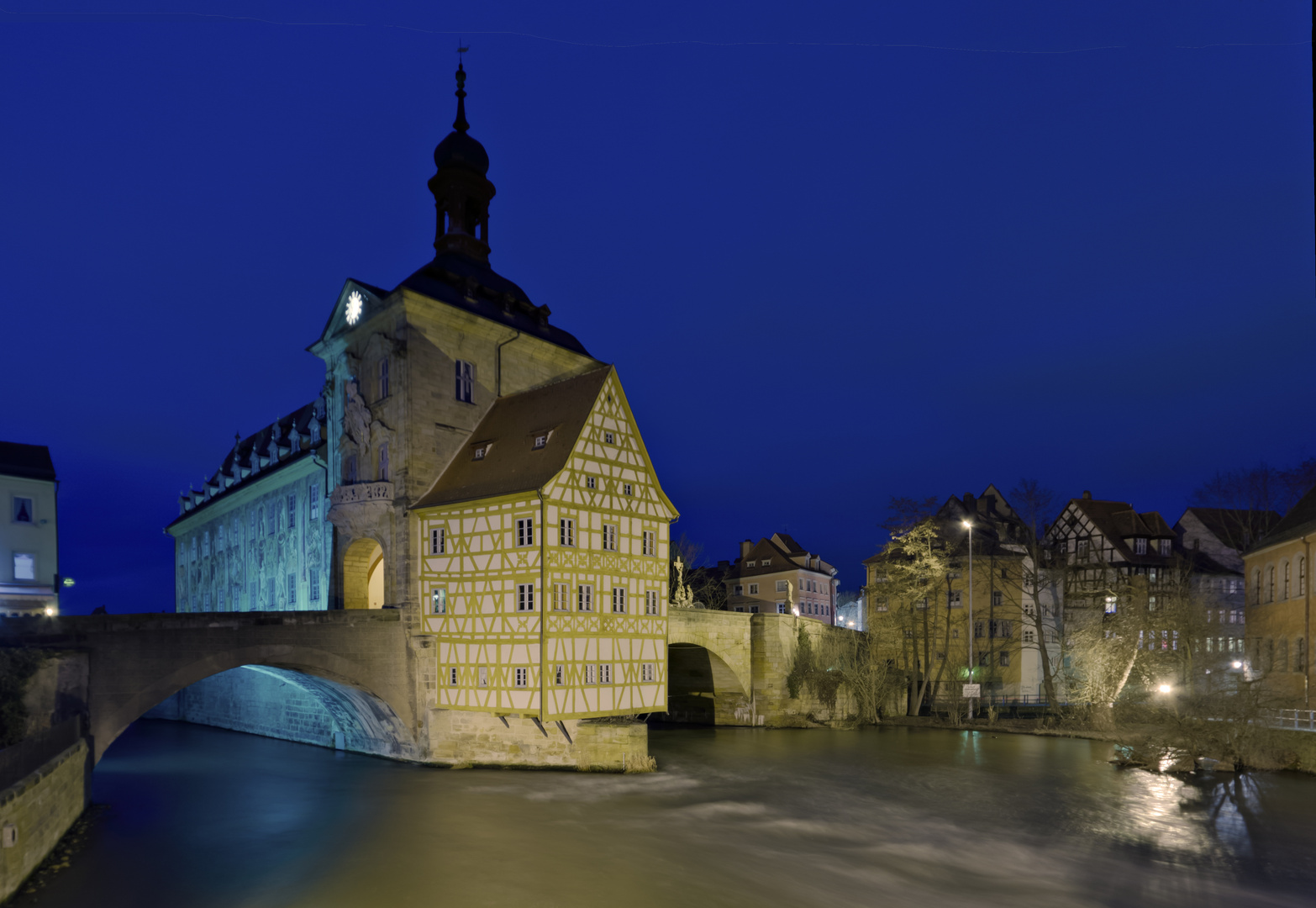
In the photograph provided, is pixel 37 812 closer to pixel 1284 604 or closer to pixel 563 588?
pixel 563 588

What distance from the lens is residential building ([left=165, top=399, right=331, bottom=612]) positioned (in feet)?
115

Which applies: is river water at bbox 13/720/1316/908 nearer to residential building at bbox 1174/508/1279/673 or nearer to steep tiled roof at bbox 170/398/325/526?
steep tiled roof at bbox 170/398/325/526

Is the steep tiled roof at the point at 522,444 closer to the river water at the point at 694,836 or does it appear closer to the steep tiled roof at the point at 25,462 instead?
the river water at the point at 694,836

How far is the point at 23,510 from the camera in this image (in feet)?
131

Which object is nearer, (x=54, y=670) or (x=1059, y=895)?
(x=1059, y=895)

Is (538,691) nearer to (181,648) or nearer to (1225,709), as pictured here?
(181,648)

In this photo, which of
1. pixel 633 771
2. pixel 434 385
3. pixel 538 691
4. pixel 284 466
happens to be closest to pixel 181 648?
pixel 538 691

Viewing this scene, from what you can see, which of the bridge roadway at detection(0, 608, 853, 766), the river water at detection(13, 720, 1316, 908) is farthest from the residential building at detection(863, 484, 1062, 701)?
the river water at detection(13, 720, 1316, 908)

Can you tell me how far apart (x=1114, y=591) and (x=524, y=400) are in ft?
109

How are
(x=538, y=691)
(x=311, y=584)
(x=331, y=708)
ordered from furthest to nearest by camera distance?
(x=311, y=584) → (x=331, y=708) → (x=538, y=691)

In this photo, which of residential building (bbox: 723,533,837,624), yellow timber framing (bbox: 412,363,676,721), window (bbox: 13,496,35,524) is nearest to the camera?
yellow timber framing (bbox: 412,363,676,721)

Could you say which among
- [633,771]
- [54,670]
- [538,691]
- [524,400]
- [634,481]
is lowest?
[633,771]

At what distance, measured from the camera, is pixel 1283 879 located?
1633 cm

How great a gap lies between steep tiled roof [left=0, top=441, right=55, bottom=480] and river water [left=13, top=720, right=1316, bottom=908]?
18.2 meters
